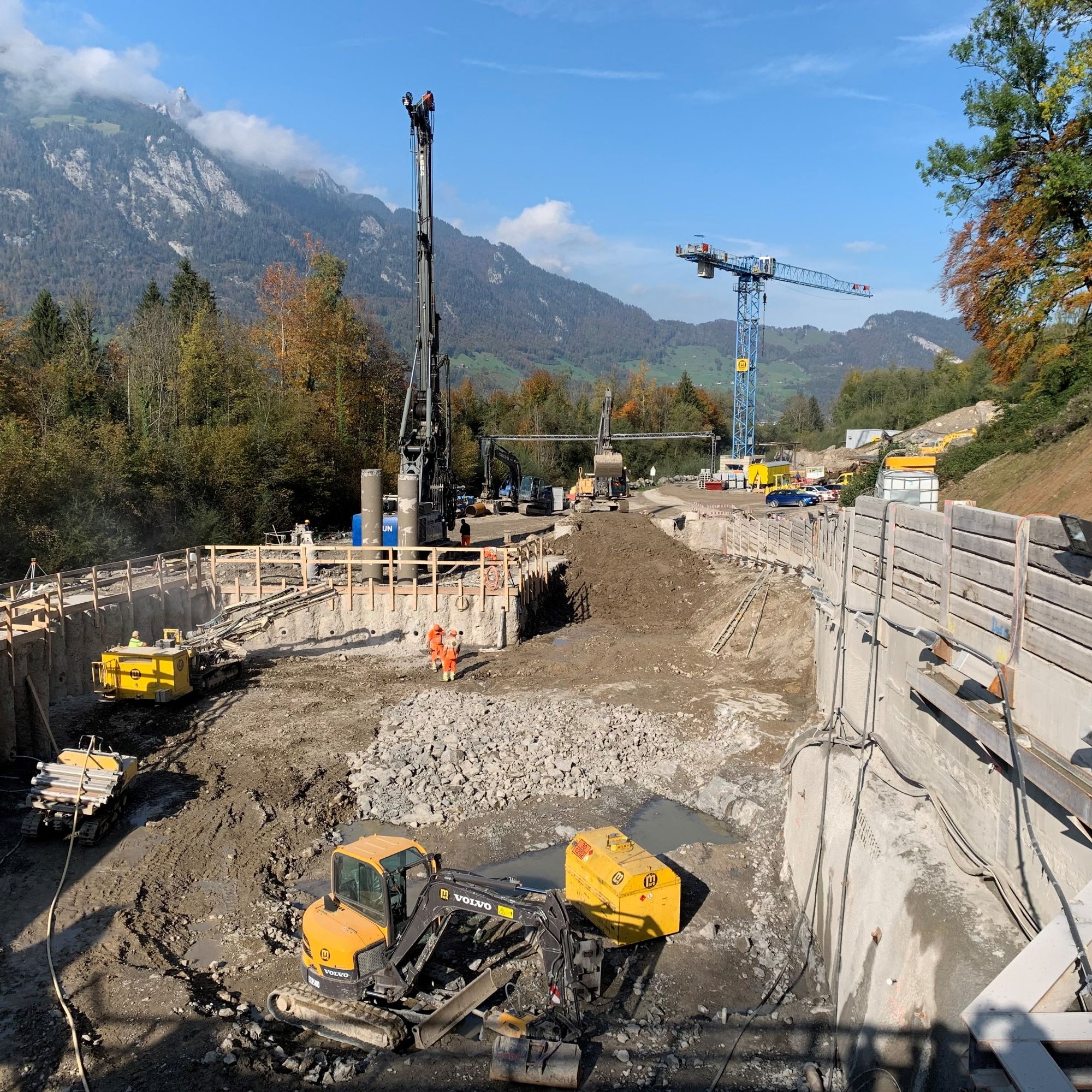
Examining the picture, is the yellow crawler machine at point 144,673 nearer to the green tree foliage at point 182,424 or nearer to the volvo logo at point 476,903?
the volvo logo at point 476,903

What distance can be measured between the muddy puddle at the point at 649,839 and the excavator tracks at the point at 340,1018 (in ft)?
11.9

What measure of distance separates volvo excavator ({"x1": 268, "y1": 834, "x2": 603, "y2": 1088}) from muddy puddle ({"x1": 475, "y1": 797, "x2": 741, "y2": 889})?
3087mm

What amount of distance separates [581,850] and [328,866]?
4.19 meters

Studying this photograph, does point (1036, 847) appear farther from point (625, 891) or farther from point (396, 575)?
point (396, 575)

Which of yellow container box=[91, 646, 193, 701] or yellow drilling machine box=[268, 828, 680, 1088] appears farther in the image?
yellow container box=[91, 646, 193, 701]

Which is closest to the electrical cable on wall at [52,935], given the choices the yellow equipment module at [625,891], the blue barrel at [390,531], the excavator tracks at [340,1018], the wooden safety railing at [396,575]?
the excavator tracks at [340,1018]

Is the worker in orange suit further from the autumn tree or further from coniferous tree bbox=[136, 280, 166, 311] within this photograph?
coniferous tree bbox=[136, 280, 166, 311]

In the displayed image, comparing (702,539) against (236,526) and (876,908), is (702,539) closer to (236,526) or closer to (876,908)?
(236,526)

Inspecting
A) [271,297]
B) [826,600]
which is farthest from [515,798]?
[271,297]

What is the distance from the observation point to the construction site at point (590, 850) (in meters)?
7.02

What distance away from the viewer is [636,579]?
2984cm

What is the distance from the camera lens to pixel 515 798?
14.7 metres

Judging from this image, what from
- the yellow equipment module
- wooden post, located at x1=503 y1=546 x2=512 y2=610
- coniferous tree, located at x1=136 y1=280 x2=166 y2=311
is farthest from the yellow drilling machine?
coniferous tree, located at x1=136 y1=280 x2=166 y2=311

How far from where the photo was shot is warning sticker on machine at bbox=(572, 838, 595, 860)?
34.6 ft
